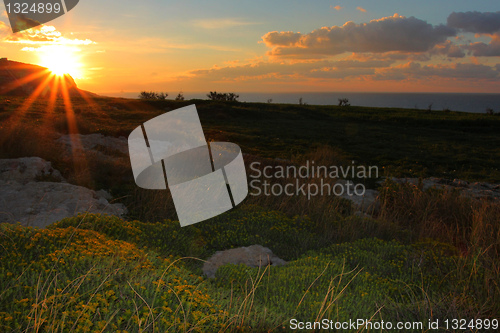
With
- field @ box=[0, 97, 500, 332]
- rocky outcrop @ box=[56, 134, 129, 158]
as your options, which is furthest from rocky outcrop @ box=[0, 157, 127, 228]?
rocky outcrop @ box=[56, 134, 129, 158]

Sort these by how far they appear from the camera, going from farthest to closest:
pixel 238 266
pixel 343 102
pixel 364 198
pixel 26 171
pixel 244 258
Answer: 1. pixel 343 102
2. pixel 364 198
3. pixel 26 171
4. pixel 244 258
5. pixel 238 266

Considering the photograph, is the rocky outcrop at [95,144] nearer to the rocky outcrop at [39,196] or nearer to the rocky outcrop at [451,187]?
the rocky outcrop at [39,196]

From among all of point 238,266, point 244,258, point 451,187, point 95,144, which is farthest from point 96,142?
point 451,187

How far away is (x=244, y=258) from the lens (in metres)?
5.73

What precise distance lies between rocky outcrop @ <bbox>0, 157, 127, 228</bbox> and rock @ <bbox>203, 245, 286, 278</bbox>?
2.09 metres

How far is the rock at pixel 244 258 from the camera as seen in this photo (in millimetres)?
5532

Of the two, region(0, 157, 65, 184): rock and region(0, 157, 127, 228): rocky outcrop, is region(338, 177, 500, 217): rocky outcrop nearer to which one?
region(0, 157, 127, 228): rocky outcrop

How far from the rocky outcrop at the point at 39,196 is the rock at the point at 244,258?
6.86 feet

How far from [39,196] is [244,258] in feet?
12.8

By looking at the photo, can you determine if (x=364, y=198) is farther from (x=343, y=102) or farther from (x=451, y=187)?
(x=343, y=102)

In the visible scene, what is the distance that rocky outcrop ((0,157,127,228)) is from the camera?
20.6ft

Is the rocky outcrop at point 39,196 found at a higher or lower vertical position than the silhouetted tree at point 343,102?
lower

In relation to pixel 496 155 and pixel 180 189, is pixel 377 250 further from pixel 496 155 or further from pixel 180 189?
pixel 496 155

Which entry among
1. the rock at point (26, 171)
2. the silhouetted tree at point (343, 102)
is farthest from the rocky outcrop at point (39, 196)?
the silhouetted tree at point (343, 102)
